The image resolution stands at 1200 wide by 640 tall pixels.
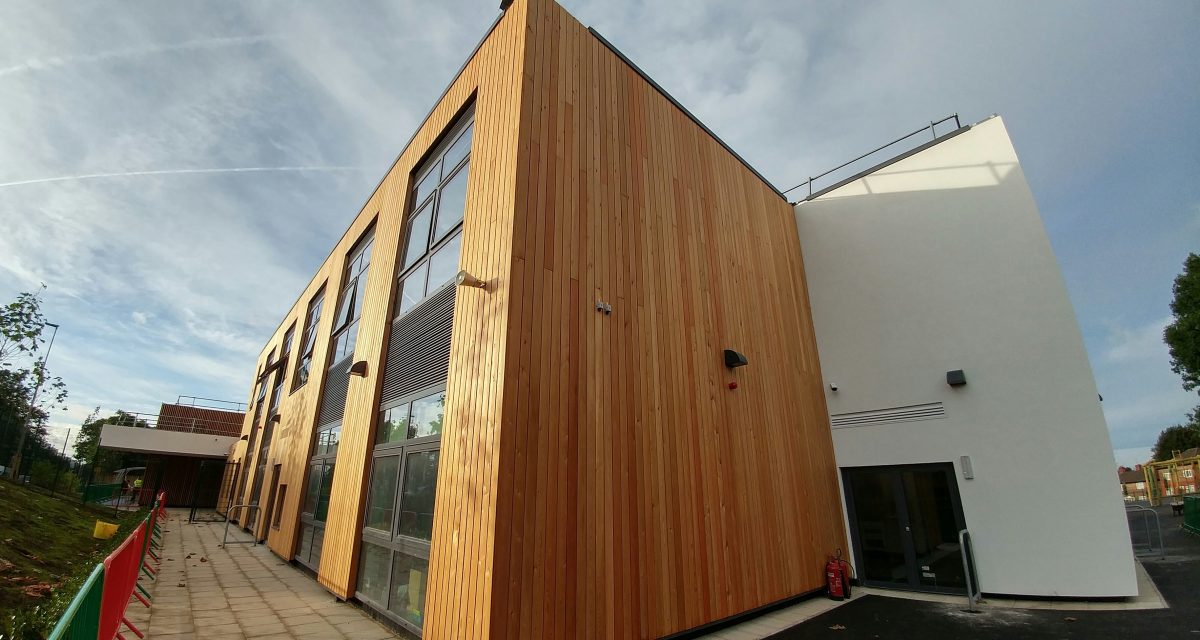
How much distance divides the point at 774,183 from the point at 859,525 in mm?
6392

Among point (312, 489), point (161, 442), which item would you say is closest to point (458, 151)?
point (312, 489)

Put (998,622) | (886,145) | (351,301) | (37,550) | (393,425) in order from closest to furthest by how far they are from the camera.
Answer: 1. (998,622)
2. (393,425)
3. (37,550)
4. (886,145)
5. (351,301)

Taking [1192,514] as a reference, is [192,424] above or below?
above

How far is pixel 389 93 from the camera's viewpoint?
8078 mm

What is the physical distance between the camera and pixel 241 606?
220 inches

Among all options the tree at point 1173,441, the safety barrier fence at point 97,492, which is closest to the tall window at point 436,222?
the safety barrier fence at point 97,492

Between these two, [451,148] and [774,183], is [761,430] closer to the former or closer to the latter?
[774,183]

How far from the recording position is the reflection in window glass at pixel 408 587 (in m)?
4.54

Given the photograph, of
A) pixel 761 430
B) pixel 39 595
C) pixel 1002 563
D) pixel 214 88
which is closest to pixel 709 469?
pixel 761 430

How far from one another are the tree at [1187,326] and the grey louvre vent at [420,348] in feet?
115

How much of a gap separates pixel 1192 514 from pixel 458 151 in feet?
57.9

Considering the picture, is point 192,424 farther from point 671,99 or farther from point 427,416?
point 671,99

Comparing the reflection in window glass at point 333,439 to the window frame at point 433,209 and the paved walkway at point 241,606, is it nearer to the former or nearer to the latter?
the paved walkway at point 241,606

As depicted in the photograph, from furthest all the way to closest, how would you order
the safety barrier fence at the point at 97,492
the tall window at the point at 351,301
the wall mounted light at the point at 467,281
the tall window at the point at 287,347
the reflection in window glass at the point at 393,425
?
1. the safety barrier fence at the point at 97,492
2. the tall window at the point at 287,347
3. the tall window at the point at 351,301
4. the reflection in window glass at the point at 393,425
5. the wall mounted light at the point at 467,281
